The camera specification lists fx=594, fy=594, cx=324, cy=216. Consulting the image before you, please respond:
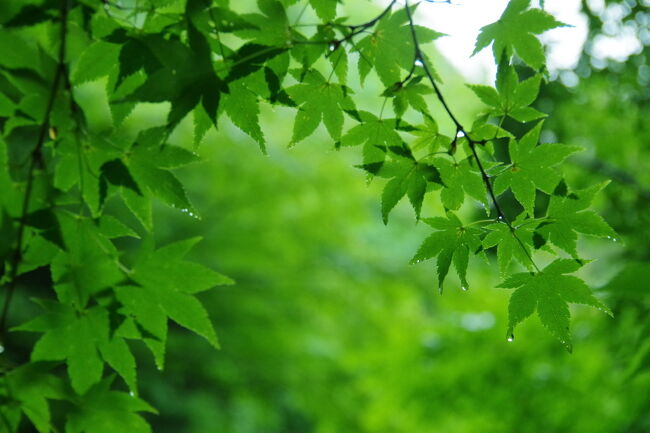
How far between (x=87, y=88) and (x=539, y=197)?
12.2ft

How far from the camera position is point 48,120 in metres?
0.94

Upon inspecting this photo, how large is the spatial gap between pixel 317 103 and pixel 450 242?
0.35 metres

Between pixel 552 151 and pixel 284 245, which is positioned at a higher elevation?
pixel 552 151

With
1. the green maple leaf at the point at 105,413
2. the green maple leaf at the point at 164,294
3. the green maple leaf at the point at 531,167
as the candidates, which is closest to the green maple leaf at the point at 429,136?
the green maple leaf at the point at 531,167

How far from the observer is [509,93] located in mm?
1033

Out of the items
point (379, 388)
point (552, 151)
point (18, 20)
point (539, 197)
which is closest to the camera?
point (18, 20)

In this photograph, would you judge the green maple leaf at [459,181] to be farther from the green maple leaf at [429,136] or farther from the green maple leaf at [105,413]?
the green maple leaf at [105,413]

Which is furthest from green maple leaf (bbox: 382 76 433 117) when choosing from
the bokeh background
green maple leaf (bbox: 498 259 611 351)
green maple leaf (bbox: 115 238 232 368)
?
the bokeh background

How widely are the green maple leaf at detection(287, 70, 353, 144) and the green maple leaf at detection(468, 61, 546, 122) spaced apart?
23 cm

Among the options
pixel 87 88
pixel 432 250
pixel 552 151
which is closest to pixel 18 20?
pixel 432 250

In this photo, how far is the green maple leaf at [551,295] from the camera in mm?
1016

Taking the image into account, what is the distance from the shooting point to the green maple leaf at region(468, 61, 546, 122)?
1025 millimetres

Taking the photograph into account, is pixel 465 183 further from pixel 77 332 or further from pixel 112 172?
pixel 77 332

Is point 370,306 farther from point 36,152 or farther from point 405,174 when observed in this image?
point 36,152
